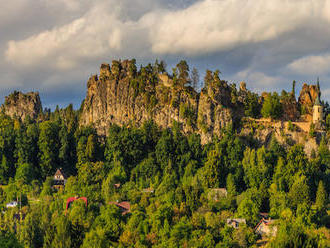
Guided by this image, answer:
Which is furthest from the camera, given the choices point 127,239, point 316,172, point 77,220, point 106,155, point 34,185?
point 106,155

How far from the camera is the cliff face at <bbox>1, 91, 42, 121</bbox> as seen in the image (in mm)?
92312

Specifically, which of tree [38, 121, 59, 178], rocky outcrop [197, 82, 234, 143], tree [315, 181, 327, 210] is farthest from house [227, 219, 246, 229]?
tree [38, 121, 59, 178]

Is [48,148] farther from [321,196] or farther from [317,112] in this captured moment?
[317,112]

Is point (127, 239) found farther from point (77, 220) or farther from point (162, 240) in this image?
point (77, 220)

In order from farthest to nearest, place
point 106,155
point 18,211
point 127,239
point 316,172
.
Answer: point 106,155, point 316,172, point 18,211, point 127,239

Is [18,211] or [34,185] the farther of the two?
[34,185]

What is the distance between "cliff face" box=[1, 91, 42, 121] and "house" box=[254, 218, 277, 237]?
61.4 metres

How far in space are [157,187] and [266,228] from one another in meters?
17.6

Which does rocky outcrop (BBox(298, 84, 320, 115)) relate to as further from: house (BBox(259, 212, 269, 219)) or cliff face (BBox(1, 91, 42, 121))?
cliff face (BBox(1, 91, 42, 121))

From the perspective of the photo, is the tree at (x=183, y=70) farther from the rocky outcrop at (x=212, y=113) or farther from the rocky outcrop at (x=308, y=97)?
the rocky outcrop at (x=308, y=97)

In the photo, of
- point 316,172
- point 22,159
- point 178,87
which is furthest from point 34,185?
point 316,172

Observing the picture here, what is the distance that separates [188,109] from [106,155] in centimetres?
1503

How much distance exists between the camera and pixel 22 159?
6725cm

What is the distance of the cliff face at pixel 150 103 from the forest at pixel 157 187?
193 centimetres
